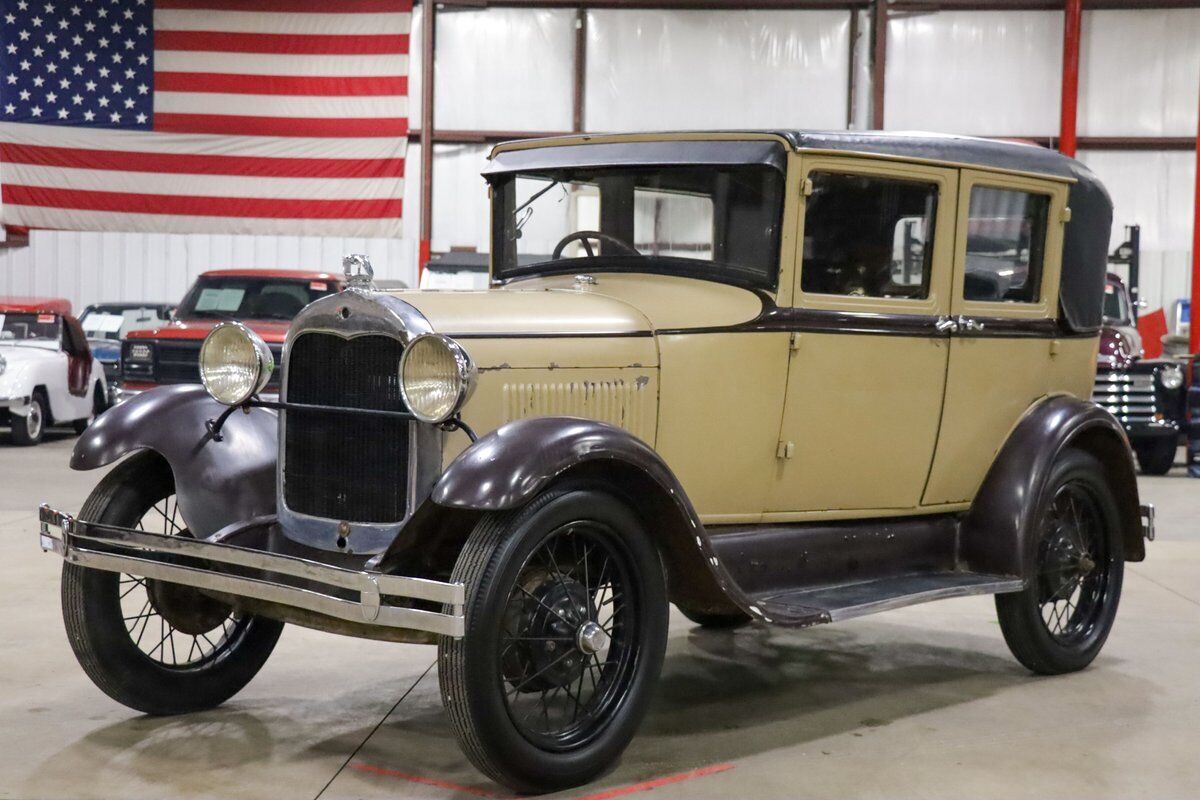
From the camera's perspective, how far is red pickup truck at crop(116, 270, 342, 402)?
11.3 m

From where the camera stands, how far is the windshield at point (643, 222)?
163 inches

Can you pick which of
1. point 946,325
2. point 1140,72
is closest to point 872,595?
point 946,325

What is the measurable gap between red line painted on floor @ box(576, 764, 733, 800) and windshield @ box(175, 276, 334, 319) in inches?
339

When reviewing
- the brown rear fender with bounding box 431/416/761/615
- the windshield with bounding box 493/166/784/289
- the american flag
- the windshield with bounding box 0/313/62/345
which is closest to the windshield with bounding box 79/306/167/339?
the american flag

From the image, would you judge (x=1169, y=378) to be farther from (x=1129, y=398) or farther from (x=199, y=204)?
(x=199, y=204)

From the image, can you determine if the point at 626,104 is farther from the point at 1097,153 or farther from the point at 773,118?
the point at 1097,153

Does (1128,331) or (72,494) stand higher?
(1128,331)

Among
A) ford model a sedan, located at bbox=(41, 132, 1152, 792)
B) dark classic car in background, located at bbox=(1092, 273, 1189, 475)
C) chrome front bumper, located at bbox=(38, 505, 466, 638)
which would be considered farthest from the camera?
dark classic car in background, located at bbox=(1092, 273, 1189, 475)

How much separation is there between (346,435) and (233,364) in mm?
501

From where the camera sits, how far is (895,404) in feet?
14.5

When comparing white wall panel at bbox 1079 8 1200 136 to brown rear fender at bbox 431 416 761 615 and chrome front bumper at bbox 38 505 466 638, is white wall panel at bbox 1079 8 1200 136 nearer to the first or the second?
brown rear fender at bbox 431 416 761 615

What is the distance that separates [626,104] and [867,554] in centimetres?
1294

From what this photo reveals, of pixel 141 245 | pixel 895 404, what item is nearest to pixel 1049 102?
pixel 141 245

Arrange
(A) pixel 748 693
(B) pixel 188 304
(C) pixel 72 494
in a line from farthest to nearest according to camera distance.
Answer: (B) pixel 188 304, (C) pixel 72 494, (A) pixel 748 693
